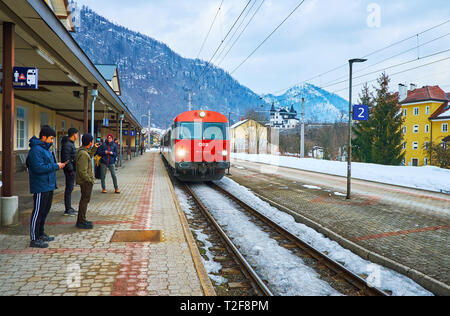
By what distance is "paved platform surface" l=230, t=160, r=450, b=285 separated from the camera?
5.44 m

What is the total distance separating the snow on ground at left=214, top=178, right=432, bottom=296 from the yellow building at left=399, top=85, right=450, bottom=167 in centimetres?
4254

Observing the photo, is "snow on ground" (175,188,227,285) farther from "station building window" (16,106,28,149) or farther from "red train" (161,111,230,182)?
"station building window" (16,106,28,149)

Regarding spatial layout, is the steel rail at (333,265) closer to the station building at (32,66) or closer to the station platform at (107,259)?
the station platform at (107,259)

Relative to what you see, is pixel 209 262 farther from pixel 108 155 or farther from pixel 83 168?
pixel 108 155

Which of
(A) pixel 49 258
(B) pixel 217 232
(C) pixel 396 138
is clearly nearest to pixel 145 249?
(A) pixel 49 258

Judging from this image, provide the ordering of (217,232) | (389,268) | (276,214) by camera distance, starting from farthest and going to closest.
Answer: (276,214) → (217,232) → (389,268)

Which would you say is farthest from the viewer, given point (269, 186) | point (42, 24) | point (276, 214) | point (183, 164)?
point (269, 186)

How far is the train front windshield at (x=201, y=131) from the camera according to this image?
13.4 m

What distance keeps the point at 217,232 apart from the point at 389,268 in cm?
340

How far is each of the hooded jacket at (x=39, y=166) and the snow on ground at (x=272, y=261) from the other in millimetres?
3550

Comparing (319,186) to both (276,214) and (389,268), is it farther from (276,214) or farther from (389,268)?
(389,268)

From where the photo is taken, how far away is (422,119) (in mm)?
46469

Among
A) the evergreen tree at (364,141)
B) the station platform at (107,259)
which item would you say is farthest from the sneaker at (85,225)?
the evergreen tree at (364,141)

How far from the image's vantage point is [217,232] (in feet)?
22.9
